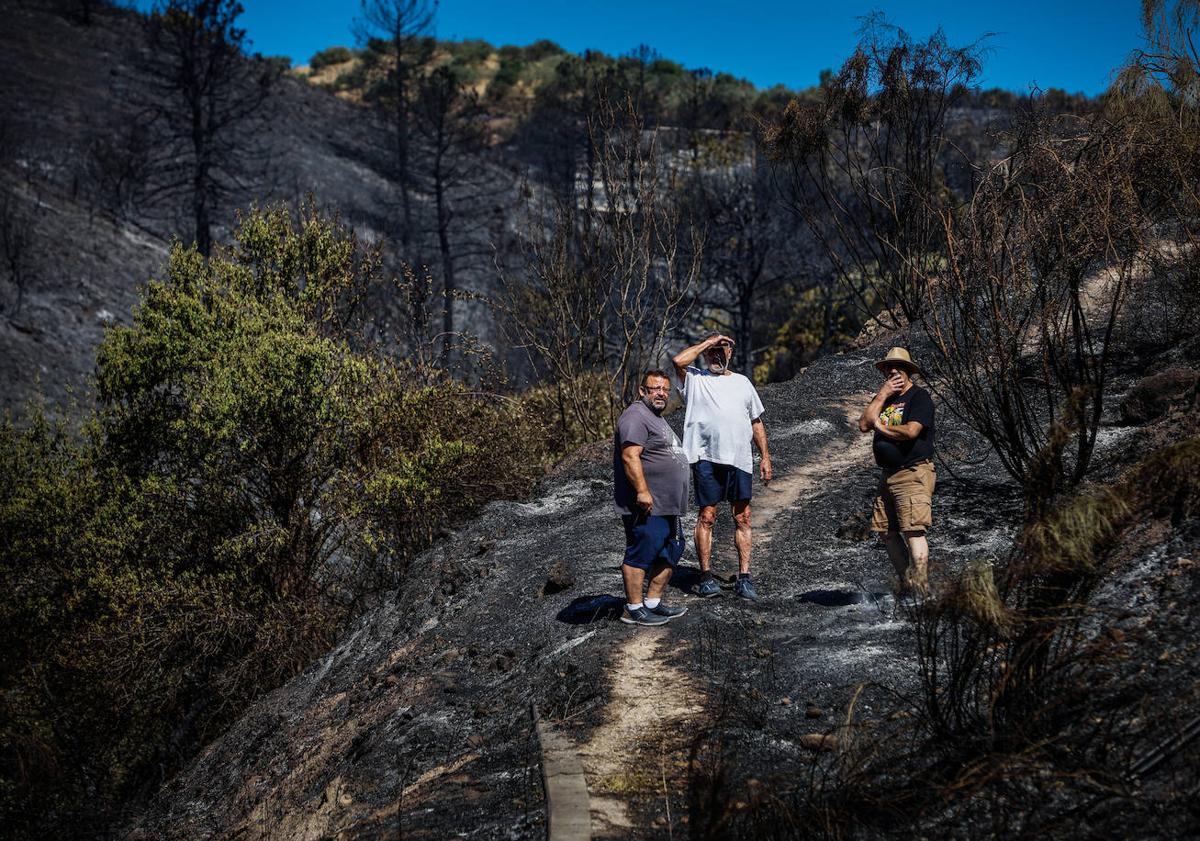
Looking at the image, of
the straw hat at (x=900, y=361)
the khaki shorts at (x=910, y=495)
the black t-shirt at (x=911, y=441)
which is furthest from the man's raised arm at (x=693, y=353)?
the khaki shorts at (x=910, y=495)

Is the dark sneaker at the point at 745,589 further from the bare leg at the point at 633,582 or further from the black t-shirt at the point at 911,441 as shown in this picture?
the black t-shirt at the point at 911,441

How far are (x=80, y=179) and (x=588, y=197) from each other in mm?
26156

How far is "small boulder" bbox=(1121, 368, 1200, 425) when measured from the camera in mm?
9469

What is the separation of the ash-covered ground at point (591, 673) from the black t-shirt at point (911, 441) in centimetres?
80

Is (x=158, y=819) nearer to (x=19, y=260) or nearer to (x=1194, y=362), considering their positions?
(x=1194, y=362)

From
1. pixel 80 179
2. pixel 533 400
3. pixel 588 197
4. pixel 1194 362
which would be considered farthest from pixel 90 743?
pixel 80 179

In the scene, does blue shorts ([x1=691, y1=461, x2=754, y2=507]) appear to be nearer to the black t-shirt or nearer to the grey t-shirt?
the grey t-shirt

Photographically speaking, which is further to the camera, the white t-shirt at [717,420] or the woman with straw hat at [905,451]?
the white t-shirt at [717,420]

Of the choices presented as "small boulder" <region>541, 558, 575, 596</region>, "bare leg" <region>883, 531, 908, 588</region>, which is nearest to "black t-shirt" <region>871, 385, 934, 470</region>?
"bare leg" <region>883, 531, 908, 588</region>

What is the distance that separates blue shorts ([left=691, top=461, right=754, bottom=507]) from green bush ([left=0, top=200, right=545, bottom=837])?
198 inches

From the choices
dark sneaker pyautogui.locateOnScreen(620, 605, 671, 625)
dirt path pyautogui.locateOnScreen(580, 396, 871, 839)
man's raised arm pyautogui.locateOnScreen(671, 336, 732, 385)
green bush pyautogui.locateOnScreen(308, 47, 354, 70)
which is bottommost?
dirt path pyautogui.locateOnScreen(580, 396, 871, 839)

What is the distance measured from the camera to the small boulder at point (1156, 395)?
31.1 feet

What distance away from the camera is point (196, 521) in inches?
483

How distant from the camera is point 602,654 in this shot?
6441 mm
